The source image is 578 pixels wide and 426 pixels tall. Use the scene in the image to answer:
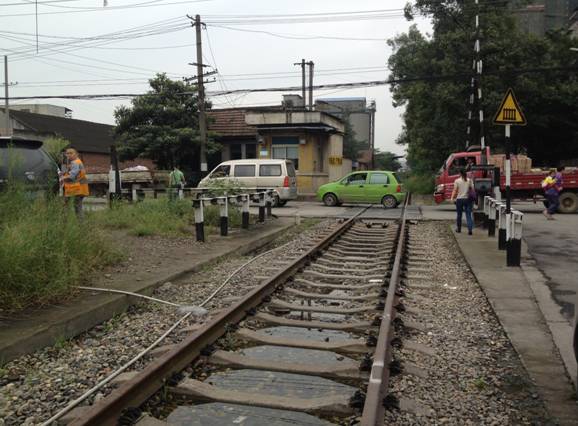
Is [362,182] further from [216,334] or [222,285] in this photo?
[216,334]

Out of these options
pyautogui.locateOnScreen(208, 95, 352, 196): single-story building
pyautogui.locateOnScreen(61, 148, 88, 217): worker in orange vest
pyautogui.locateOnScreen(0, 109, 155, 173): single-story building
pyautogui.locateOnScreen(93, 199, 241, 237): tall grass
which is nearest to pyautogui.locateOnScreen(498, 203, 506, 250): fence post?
pyautogui.locateOnScreen(93, 199, 241, 237): tall grass

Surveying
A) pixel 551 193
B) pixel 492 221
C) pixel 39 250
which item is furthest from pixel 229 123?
pixel 39 250

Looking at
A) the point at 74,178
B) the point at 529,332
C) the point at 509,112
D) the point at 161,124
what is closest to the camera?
the point at 529,332

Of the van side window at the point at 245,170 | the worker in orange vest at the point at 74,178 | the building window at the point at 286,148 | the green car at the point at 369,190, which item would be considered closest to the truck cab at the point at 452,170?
the green car at the point at 369,190

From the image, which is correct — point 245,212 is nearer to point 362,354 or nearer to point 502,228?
point 502,228

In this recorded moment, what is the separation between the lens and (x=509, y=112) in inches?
371

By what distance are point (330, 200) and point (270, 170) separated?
3.05 meters

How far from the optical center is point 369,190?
2305 cm

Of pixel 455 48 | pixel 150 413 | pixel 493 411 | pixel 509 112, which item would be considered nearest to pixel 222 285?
pixel 150 413

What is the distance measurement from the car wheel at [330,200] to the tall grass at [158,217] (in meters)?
10.5

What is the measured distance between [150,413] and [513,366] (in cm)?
279

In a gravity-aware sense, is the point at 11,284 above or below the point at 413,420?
above

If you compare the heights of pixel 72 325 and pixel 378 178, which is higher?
pixel 378 178

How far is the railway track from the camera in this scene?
10.9 feet
